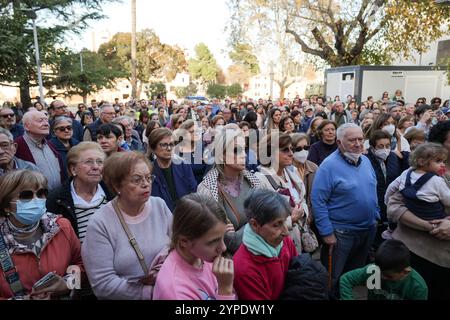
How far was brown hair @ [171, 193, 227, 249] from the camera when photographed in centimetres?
182

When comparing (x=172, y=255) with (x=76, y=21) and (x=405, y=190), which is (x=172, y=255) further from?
(x=76, y=21)

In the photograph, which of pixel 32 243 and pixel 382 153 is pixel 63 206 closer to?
pixel 32 243

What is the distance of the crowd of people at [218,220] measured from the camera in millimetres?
1978

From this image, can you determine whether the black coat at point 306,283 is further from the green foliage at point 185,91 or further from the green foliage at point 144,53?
the green foliage at point 185,91

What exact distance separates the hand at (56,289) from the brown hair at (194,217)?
2.49ft

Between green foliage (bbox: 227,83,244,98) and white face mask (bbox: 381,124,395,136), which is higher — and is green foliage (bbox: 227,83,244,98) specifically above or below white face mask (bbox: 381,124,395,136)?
above

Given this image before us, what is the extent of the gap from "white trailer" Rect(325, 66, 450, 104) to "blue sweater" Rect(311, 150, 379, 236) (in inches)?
643

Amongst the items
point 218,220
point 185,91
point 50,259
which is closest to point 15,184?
point 50,259

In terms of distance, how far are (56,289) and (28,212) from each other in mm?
487

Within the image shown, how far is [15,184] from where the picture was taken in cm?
226

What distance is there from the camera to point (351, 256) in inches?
144

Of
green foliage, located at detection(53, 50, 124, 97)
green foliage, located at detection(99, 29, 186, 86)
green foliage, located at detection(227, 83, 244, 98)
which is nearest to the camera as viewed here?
green foliage, located at detection(53, 50, 124, 97)

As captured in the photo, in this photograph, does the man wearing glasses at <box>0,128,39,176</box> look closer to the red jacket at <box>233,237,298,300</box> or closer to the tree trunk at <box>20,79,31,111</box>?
the red jacket at <box>233,237,298,300</box>

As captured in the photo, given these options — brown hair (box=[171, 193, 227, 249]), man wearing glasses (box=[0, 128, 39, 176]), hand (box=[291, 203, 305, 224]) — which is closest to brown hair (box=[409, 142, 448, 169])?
hand (box=[291, 203, 305, 224])
